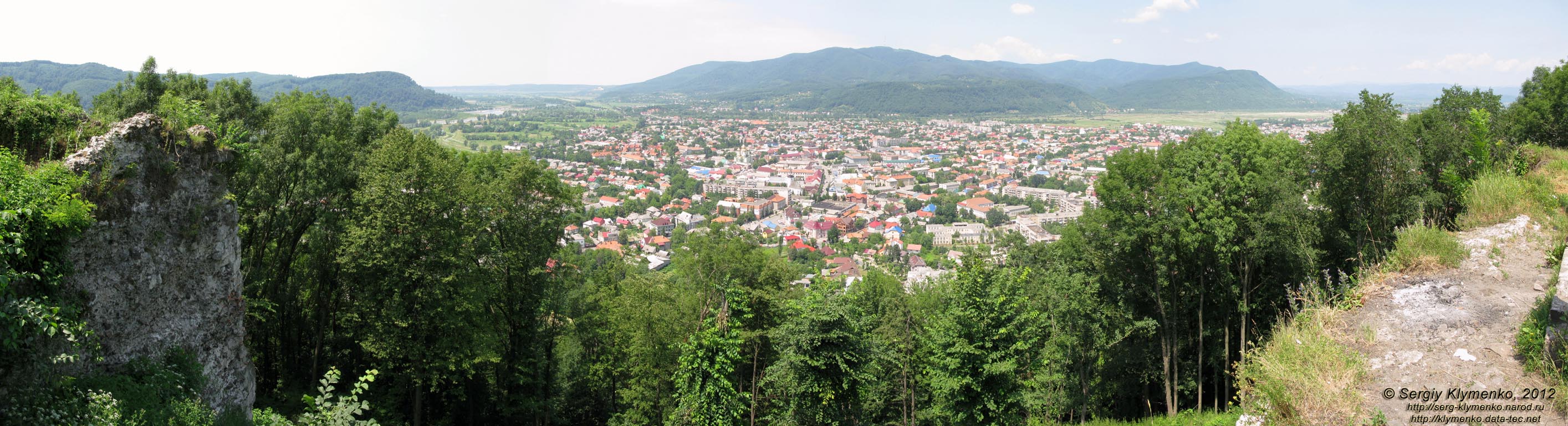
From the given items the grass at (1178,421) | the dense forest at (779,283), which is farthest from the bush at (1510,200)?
the grass at (1178,421)

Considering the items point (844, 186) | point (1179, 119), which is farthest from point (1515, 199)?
point (1179, 119)

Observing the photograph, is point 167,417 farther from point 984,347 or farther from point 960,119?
point 960,119

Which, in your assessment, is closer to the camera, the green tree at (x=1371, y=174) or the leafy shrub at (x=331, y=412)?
the leafy shrub at (x=331, y=412)

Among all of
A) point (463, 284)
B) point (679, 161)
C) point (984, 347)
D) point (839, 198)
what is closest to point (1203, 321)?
point (984, 347)

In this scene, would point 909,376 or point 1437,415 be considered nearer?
point 1437,415

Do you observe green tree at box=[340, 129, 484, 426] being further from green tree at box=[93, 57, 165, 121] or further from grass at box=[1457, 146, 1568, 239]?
grass at box=[1457, 146, 1568, 239]

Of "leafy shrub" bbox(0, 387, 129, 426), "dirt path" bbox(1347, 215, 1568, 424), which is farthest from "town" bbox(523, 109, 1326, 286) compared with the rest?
"leafy shrub" bbox(0, 387, 129, 426)

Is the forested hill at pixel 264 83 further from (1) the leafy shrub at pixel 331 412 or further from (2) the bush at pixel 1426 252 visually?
(2) the bush at pixel 1426 252
